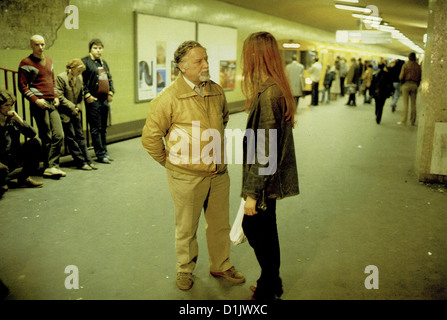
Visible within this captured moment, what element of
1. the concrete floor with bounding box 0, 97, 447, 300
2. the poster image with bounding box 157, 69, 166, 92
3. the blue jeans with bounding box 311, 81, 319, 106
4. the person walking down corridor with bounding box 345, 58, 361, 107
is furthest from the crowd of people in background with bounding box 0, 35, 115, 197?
the person walking down corridor with bounding box 345, 58, 361, 107

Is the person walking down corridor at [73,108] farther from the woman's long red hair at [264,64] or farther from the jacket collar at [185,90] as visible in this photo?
the woman's long red hair at [264,64]

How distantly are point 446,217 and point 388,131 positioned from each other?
21.8 feet

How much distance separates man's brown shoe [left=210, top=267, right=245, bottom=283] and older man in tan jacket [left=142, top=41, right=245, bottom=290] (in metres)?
0.27

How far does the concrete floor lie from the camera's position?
3369 millimetres

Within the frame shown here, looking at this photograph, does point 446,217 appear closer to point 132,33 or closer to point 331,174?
point 331,174

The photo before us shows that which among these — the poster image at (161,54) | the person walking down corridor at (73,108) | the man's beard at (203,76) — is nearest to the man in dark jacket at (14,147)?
the person walking down corridor at (73,108)

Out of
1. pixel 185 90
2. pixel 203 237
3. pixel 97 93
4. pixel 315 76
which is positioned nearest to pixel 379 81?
pixel 315 76

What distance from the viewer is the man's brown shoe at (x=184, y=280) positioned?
3.31m

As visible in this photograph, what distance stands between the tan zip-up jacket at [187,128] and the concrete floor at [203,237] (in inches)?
39.3

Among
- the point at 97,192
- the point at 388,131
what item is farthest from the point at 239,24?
the point at 97,192

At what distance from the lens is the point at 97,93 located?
7.24 meters

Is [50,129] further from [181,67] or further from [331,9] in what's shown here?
[331,9]

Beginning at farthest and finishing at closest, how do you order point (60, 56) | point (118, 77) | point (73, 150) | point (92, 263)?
point (118, 77)
point (60, 56)
point (73, 150)
point (92, 263)
